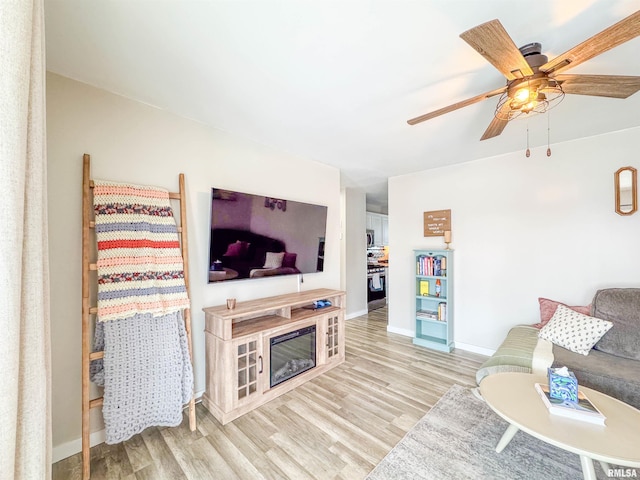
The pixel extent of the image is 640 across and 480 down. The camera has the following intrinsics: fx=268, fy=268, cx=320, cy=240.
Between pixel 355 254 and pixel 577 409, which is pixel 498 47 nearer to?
pixel 577 409

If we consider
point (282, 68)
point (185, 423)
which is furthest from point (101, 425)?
point (282, 68)

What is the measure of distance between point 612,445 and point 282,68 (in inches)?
102

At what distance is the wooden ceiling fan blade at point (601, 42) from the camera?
3.24ft

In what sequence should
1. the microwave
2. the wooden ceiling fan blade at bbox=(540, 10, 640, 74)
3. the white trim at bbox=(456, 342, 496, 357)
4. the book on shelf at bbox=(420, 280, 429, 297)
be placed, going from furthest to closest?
the microwave, the book on shelf at bbox=(420, 280, 429, 297), the white trim at bbox=(456, 342, 496, 357), the wooden ceiling fan blade at bbox=(540, 10, 640, 74)

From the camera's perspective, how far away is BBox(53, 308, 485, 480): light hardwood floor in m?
1.64

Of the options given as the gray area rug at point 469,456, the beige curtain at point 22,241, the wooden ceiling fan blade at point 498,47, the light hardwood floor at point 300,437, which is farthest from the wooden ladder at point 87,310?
the wooden ceiling fan blade at point 498,47

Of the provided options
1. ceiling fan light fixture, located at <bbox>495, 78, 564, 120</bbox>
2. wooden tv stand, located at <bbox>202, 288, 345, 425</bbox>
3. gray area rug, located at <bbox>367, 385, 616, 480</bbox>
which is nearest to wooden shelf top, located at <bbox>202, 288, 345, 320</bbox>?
wooden tv stand, located at <bbox>202, 288, 345, 425</bbox>

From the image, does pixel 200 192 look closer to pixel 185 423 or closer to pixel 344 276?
pixel 185 423

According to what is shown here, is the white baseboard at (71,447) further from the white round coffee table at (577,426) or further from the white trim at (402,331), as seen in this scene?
the white trim at (402,331)

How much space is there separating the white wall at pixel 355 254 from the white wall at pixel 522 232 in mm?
944

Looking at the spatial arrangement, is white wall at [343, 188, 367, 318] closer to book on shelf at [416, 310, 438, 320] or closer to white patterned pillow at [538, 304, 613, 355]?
book on shelf at [416, 310, 438, 320]

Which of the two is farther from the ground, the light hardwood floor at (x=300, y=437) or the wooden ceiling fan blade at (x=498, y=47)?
the wooden ceiling fan blade at (x=498, y=47)

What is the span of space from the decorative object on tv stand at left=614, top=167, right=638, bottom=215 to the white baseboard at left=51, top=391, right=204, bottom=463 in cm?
473

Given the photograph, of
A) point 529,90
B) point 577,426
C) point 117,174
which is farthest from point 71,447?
point 529,90
